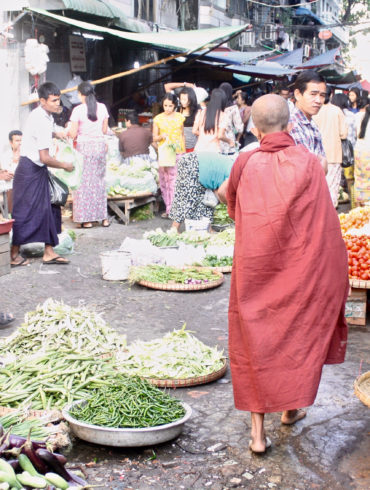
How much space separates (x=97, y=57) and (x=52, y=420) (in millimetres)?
13902

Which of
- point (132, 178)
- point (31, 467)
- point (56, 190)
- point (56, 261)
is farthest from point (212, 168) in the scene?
point (31, 467)

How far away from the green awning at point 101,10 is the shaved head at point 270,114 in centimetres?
905

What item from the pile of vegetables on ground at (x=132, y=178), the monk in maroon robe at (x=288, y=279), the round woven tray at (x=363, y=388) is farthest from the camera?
the pile of vegetables on ground at (x=132, y=178)

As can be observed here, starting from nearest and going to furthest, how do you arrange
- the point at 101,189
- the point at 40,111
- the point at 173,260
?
the point at 40,111
the point at 173,260
the point at 101,189

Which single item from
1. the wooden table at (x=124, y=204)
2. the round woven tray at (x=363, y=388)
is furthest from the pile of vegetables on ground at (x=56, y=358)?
the wooden table at (x=124, y=204)

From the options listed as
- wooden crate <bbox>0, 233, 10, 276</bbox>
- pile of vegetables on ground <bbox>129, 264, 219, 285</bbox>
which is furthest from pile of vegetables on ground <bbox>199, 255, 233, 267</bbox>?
wooden crate <bbox>0, 233, 10, 276</bbox>

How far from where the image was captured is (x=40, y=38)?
44.5ft

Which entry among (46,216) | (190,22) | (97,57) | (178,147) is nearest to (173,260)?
(46,216)

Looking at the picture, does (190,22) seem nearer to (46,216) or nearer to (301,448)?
(46,216)

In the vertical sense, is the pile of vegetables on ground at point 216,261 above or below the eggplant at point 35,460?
below

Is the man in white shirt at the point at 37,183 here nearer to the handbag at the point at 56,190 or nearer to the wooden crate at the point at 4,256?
the handbag at the point at 56,190

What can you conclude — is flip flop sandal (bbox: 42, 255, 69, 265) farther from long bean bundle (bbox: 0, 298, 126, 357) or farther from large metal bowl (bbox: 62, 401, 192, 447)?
large metal bowl (bbox: 62, 401, 192, 447)

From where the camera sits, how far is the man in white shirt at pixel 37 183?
8.03 metres

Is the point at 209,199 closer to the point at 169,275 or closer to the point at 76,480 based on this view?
the point at 169,275
